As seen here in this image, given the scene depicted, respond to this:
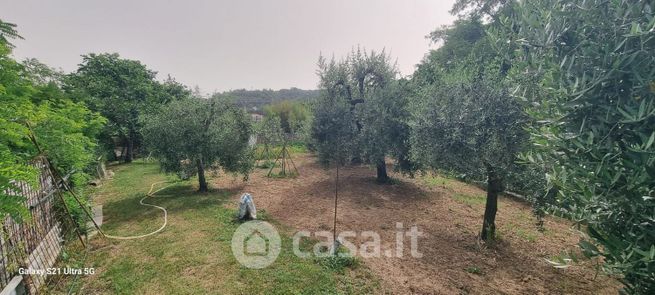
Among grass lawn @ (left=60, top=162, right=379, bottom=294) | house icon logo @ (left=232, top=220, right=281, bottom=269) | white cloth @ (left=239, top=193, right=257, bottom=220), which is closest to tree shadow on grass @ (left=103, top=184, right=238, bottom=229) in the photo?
grass lawn @ (left=60, top=162, right=379, bottom=294)

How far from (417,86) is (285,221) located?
744 cm

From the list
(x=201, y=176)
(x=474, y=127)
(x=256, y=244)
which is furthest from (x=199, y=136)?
(x=474, y=127)

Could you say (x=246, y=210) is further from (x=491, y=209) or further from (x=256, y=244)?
(x=491, y=209)

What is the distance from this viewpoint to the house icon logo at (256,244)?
6141mm

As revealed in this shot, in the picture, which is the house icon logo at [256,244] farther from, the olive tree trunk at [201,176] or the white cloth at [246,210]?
the olive tree trunk at [201,176]

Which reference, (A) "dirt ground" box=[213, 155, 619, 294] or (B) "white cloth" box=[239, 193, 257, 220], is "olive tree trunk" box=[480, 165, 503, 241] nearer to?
(A) "dirt ground" box=[213, 155, 619, 294]

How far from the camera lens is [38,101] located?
1112 centimetres

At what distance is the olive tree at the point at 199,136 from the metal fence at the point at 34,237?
15.2 feet

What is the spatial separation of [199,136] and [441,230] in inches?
358

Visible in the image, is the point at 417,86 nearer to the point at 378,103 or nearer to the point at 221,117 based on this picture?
the point at 378,103

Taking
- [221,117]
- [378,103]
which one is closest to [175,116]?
[221,117]

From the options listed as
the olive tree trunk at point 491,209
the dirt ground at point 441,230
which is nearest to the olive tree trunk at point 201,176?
the dirt ground at point 441,230

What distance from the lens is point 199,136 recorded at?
36.2 feet

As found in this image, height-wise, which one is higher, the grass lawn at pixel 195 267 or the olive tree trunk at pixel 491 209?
the olive tree trunk at pixel 491 209
